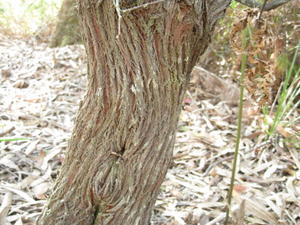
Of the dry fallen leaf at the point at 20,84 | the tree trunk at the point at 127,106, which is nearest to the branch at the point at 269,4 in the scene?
the tree trunk at the point at 127,106

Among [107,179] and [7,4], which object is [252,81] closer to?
[107,179]

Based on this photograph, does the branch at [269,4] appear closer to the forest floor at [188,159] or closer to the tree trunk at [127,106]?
the tree trunk at [127,106]

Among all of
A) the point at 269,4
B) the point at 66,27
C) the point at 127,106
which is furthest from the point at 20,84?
the point at 269,4

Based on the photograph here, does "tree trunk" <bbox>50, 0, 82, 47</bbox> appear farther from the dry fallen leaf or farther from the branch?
the branch

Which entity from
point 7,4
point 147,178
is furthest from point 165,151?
point 7,4

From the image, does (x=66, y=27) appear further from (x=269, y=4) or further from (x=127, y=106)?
(x=269, y=4)

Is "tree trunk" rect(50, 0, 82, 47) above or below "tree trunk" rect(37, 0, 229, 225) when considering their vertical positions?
above

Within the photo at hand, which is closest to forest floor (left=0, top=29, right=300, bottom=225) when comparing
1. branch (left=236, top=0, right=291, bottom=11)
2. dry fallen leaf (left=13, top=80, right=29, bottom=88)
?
dry fallen leaf (left=13, top=80, right=29, bottom=88)
